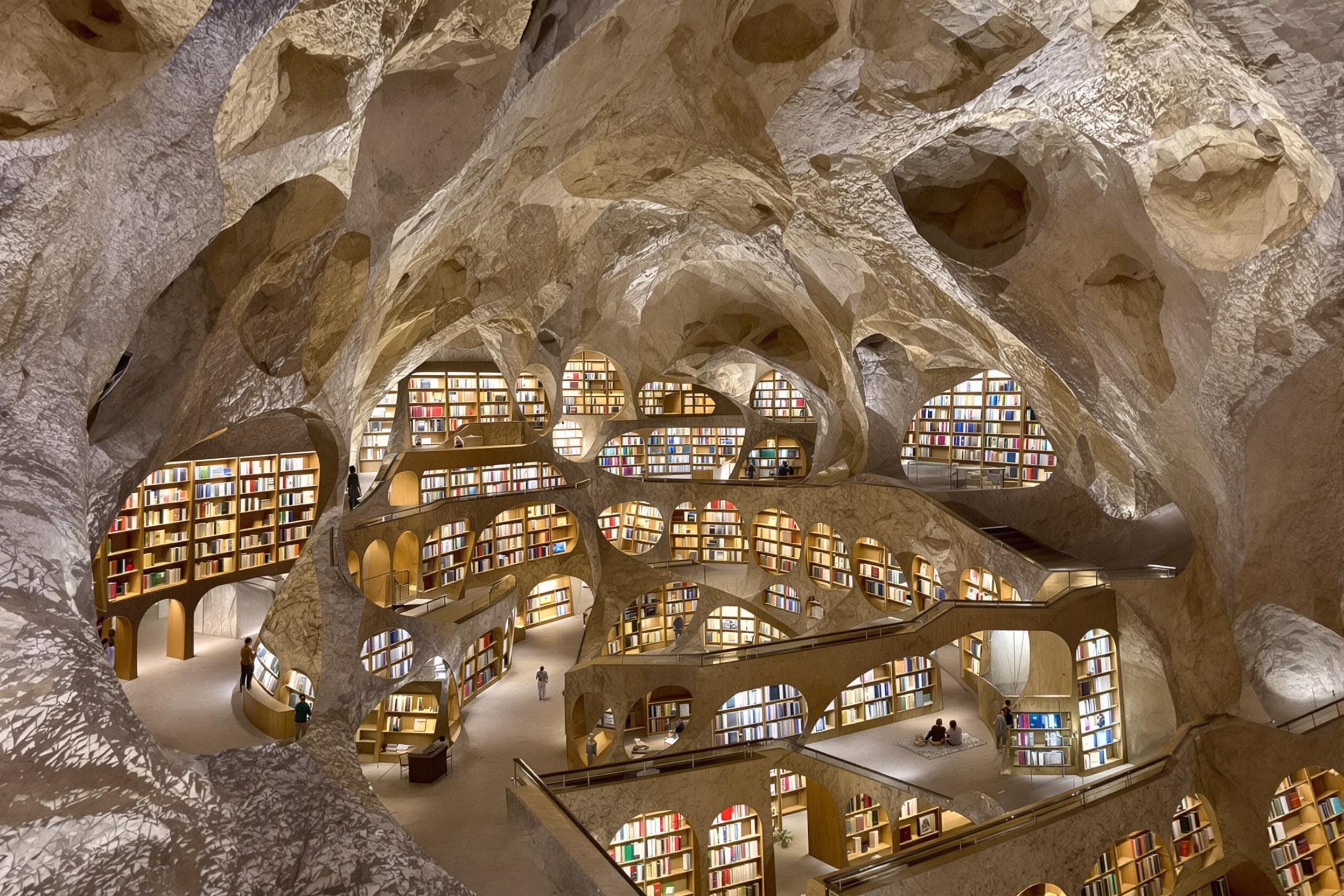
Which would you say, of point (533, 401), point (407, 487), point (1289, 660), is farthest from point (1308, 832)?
point (533, 401)

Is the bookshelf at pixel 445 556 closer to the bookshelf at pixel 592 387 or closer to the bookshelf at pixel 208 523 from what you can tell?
the bookshelf at pixel 208 523

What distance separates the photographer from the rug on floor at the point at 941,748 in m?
12.5

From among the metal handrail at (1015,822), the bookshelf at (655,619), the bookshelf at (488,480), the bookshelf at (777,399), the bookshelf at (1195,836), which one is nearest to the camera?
the metal handrail at (1015,822)

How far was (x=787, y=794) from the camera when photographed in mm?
14531

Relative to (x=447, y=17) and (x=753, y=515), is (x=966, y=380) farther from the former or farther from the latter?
(x=447, y=17)

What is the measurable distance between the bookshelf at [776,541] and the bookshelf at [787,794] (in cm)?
663

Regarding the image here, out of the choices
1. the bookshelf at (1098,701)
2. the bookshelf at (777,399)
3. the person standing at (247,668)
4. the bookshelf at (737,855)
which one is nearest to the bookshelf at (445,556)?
the person standing at (247,668)

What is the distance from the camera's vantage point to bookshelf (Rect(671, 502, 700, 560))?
22484mm

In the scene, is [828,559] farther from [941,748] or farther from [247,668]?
[247,668]

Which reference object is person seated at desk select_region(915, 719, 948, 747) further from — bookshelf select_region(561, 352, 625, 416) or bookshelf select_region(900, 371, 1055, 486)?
bookshelf select_region(561, 352, 625, 416)

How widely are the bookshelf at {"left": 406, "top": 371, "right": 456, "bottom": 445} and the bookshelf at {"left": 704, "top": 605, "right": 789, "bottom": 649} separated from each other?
7.79m

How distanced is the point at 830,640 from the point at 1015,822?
12.9 feet

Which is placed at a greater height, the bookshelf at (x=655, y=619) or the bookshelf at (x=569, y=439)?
the bookshelf at (x=569, y=439)

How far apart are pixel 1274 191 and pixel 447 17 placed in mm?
7522
